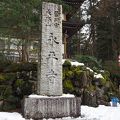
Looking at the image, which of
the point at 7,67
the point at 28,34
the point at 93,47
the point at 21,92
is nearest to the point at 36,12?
the point at 28,34

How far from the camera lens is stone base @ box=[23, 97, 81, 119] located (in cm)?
979

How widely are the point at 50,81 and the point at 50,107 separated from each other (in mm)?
1013

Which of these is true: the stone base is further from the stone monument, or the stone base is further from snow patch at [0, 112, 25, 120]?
snow patch at [0, 112, 25, 120]

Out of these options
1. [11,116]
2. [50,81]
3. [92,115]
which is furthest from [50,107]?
[92,115]

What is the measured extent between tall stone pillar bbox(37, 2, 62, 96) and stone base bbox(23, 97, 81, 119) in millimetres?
436

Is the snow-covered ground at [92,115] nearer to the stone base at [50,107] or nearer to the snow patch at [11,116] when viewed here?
the snow patch at [11,116]

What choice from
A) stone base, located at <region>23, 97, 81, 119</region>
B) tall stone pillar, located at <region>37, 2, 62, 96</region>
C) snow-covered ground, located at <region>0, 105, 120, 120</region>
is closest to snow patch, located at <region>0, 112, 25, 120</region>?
snow-covered ground, located at <region>0, 105, 120, 120</region>

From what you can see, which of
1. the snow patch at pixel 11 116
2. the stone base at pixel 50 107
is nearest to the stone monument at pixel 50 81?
the stone base at pixel 50 107

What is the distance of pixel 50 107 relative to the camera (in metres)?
9.99

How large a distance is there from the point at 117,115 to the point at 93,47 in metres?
21.3

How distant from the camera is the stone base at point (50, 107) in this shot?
32.1 ft

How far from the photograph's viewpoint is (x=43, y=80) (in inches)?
409

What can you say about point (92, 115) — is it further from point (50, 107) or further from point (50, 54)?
point (50, 54)

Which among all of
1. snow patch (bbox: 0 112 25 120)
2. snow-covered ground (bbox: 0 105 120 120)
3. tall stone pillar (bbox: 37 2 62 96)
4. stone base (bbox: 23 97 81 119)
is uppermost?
tall stone pillar (bbox: 37 2 62 96)
